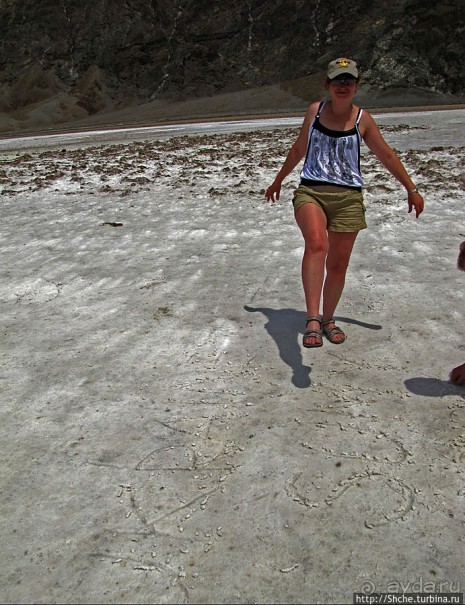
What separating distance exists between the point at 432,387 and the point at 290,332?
109cm

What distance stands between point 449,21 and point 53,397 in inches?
2384

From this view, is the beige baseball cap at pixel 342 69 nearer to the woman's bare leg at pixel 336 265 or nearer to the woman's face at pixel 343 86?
the woman's face at pixel 343 86

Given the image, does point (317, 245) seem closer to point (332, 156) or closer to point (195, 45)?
point (332, 156)

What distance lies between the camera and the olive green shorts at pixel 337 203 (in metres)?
3.63

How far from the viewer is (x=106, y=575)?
2.13 meters

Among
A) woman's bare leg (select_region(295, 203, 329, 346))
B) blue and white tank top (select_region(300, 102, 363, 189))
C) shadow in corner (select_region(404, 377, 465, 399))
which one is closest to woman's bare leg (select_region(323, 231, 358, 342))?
woman's bare leg (select_region(295, 203, 329, 346))

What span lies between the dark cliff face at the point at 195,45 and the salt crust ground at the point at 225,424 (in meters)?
55.2

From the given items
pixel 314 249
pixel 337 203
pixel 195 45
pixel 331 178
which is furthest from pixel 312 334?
pixel 195 45

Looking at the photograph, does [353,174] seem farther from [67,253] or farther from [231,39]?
[231,39]

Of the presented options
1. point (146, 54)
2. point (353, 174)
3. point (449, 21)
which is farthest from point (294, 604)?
point (146, 54)

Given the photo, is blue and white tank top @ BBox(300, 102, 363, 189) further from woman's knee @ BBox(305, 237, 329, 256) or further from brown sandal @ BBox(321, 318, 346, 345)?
brown sandal @ BBox(321, 318, 346, 345)

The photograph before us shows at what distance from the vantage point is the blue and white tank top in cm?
354

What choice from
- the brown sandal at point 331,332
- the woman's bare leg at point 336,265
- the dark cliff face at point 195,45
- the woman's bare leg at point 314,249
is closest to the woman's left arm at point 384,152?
the woman's bare leg at point 336,265

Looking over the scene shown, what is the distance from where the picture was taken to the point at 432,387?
3.26 meters
